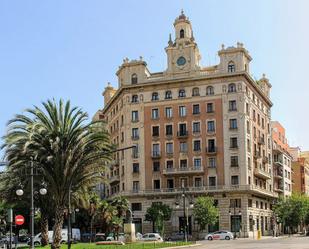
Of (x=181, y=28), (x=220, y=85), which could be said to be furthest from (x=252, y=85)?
(x=181, y=28)

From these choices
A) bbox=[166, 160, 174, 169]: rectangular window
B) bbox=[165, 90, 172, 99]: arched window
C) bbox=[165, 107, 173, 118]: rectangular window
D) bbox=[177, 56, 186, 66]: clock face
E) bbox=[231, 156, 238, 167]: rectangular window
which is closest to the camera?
bbox=[231, 156, 238, 167]: rectangular window

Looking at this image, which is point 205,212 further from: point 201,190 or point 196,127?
point 196,127

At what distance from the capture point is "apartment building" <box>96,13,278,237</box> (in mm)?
85688

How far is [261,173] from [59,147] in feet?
197

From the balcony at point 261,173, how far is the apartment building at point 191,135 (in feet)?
1.18

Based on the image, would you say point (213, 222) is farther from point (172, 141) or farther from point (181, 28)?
point (181, 28)

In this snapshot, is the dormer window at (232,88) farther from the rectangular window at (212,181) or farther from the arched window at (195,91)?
the rectangular window at (212,181)

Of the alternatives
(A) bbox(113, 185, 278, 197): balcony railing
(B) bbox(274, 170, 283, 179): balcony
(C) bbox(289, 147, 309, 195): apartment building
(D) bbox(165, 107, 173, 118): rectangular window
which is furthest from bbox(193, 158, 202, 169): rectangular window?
(C) bbox(289, 147, 309, 195): apartment building

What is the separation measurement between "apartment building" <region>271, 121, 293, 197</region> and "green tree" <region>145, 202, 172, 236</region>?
30320mm

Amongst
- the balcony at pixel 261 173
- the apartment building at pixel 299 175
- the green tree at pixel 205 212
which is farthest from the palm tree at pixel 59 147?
the apartment building at pixel 299 175

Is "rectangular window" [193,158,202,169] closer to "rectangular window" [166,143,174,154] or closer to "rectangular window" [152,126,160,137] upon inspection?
"rectangular window" [166,143,174,154]

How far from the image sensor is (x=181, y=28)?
91.4m

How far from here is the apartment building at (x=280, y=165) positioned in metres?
110

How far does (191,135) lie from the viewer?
88562 mm
